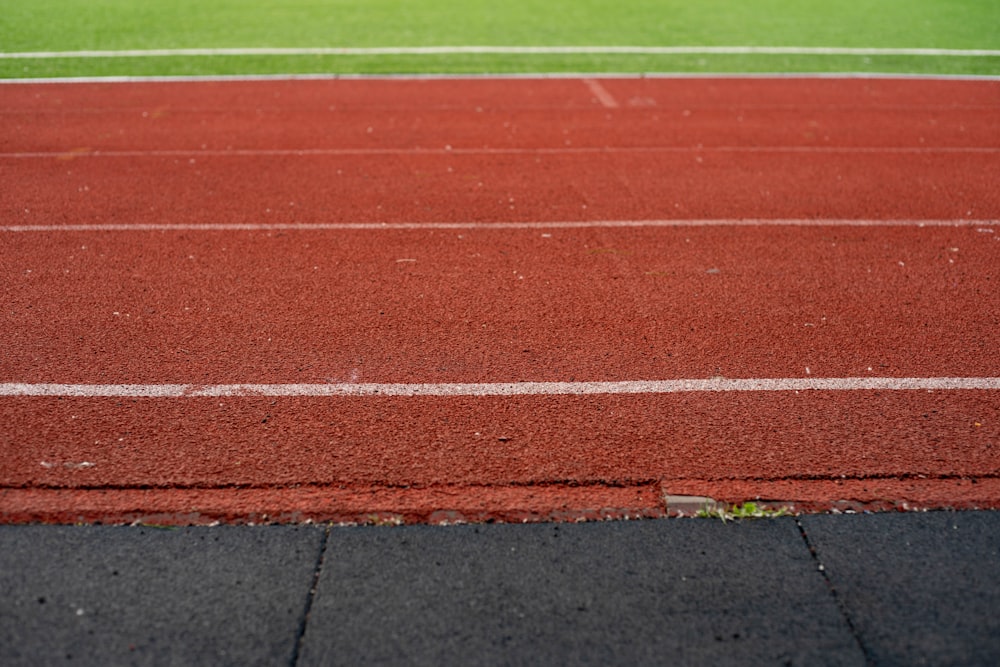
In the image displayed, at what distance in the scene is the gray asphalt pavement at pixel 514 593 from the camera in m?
3.19

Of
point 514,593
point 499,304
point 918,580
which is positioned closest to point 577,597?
point 514,593

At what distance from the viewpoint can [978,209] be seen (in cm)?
784

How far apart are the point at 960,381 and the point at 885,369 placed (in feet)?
1.37

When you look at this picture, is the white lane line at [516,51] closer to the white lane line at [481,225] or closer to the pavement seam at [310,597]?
the white lane line at [481,225]

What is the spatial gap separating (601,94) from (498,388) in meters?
8.51

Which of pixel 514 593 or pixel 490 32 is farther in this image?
pixel 490 32

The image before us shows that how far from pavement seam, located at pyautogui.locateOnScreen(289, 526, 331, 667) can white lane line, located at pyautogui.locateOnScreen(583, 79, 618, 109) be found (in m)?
9.10

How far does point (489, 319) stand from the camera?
5695 millimetres

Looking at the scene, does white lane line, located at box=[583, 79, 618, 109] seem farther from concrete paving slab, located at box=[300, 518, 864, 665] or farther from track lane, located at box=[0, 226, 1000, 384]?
concrete paving slab, located at box=[300, 518, 864, 665]

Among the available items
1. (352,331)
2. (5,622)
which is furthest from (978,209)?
(5,622)

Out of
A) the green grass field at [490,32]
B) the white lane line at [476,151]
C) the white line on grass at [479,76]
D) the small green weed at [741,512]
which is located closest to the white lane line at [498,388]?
the small green weed at [741,512]

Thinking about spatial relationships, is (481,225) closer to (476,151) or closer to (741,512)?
(476,151)

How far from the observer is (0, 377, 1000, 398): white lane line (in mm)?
4812

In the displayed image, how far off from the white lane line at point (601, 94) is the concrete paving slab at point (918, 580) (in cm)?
870
